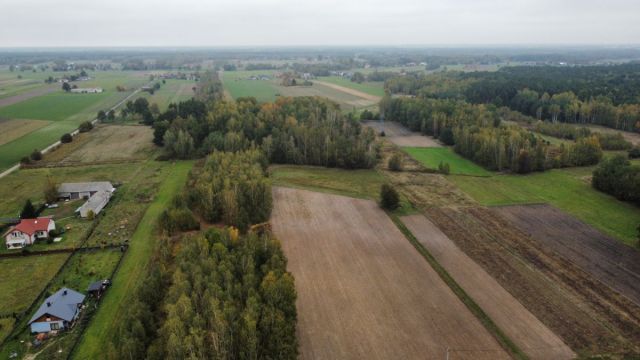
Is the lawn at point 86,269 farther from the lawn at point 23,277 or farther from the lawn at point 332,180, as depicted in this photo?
the lawn at point 332,180

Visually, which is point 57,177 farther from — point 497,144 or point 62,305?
point 497,144

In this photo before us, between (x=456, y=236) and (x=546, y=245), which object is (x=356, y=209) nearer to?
(x=456, y=236)

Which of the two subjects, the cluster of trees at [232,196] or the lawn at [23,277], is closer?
the lawn at [23,277]

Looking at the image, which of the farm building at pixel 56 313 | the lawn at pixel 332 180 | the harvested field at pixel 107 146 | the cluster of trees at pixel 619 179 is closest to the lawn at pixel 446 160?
the lawn at pixel 332 180

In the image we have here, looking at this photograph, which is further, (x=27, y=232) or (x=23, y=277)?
(x=27, y=232)

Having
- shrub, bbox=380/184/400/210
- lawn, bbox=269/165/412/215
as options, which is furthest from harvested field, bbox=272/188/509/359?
lawn, bbox=269/165/412/215

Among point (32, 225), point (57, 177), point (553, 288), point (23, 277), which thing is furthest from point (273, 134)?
point (553, 288)

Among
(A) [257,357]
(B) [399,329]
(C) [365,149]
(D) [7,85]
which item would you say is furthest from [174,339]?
(D) [7,85]
